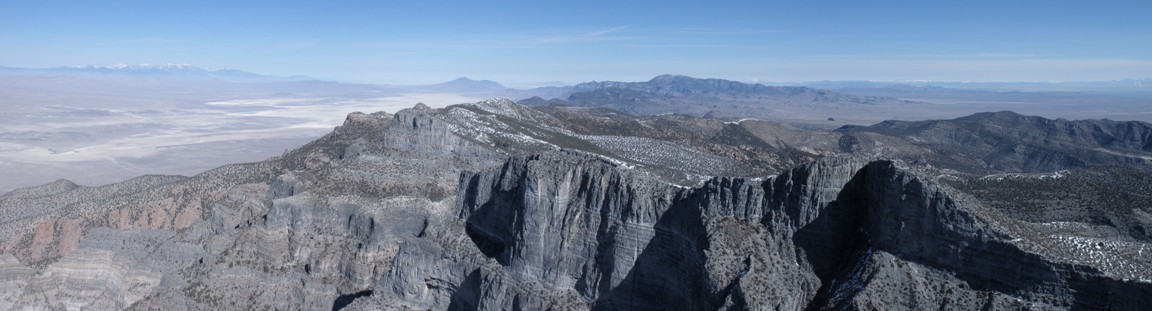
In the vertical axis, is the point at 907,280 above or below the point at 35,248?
above

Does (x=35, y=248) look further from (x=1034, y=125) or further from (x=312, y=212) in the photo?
(x=1034, y=125)

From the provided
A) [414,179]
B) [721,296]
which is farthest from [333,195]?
[721,296]

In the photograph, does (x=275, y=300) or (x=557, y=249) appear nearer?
(x=557, y=249)

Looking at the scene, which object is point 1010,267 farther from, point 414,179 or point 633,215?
point 414,179

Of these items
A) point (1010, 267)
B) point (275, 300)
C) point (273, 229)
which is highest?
point (1010, 267)

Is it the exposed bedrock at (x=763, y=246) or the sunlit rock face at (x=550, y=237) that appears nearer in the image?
the exposed bedrock at (x=763, y=246)

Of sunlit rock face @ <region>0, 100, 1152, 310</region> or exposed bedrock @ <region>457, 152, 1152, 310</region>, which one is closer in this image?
exposed bedrock @ <region>457, 152, 1152, 310</region>

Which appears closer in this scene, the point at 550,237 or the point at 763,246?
the point at 763,246

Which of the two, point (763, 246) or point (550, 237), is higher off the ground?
point (763, 246)

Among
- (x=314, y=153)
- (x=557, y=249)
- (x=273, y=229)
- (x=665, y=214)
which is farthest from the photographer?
(x=314, y=153)

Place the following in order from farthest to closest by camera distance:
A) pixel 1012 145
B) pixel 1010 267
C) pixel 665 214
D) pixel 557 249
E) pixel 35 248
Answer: pixel 1012 145
pixel 35 248
pixel 557 249
pixel 665 214
pixel 1010 267
